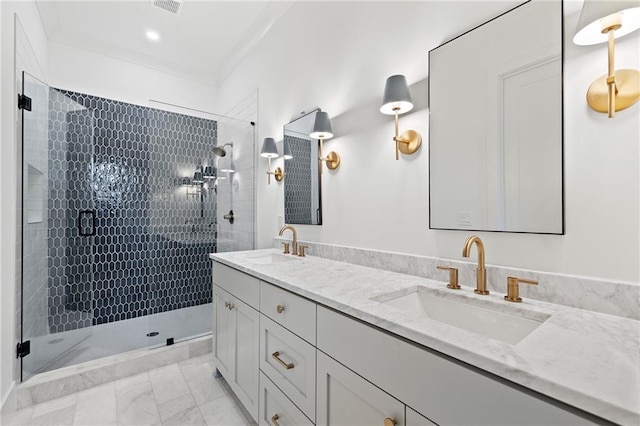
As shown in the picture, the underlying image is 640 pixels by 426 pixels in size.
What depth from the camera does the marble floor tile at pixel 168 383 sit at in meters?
1.90

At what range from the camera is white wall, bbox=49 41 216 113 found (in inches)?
112

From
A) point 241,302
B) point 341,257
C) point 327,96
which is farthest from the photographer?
point 327,96

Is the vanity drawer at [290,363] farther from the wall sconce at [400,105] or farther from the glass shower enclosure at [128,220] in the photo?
the glass shower enclosure at [128,220]

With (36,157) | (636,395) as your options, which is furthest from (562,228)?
(36,157)

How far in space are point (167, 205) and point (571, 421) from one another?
9.89ft

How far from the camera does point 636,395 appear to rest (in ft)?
1.53

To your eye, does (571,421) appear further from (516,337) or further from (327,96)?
(327,96)

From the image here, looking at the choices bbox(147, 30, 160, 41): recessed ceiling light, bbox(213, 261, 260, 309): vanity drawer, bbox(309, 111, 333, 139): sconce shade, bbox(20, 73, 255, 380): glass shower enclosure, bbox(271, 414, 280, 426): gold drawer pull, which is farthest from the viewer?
bbox(147, 30, 160, 41): recessed ceiling light

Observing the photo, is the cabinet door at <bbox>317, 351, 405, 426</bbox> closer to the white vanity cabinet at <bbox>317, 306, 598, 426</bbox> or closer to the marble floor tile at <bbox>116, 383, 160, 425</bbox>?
the white vanity cabinet at <bbox>317, 306, 598, 426</bbox>

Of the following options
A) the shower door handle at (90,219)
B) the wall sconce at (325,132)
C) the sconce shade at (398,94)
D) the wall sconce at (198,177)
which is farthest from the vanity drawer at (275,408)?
the shower door handle at (90,219)

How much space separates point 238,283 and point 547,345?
57.3 inches

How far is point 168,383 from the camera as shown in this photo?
6.70ft

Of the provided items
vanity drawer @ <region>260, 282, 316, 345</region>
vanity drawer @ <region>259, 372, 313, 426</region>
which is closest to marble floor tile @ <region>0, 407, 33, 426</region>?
vanity drawer @ <region>259, 372, 313, 426</region>

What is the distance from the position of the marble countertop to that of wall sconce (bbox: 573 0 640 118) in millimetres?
611
